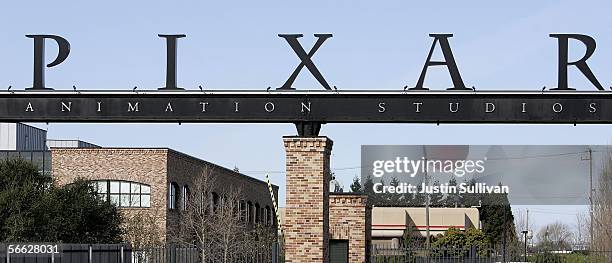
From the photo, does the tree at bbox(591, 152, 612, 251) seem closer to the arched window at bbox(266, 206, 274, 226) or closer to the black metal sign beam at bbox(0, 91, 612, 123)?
the black metal sign beam at bbox(0, 91, 612, 123)

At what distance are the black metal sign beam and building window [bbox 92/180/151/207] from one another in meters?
29.5

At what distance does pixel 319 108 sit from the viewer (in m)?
24.8

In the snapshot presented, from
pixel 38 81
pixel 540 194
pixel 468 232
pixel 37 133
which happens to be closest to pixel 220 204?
pixel 468 232

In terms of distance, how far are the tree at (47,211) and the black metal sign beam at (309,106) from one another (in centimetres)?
1592

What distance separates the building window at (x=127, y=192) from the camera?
54562 millimetres

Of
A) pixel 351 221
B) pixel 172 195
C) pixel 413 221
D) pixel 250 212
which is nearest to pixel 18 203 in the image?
pixel 351 221

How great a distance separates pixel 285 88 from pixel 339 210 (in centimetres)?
1828

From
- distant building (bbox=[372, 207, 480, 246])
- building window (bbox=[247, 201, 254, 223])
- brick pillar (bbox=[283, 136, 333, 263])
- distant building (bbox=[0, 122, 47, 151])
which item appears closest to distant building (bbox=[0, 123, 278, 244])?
building window (bbox=[247, 201, 254, 223])

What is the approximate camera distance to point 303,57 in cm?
2467

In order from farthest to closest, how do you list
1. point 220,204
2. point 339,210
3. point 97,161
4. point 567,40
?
point 220,204
point 97,161
point 339,210
point 567,40

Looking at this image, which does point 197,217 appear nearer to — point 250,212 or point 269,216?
point 250,212

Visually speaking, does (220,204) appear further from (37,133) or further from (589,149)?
(37,133)

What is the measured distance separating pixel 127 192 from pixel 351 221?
1632cm

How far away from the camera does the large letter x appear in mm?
24656
